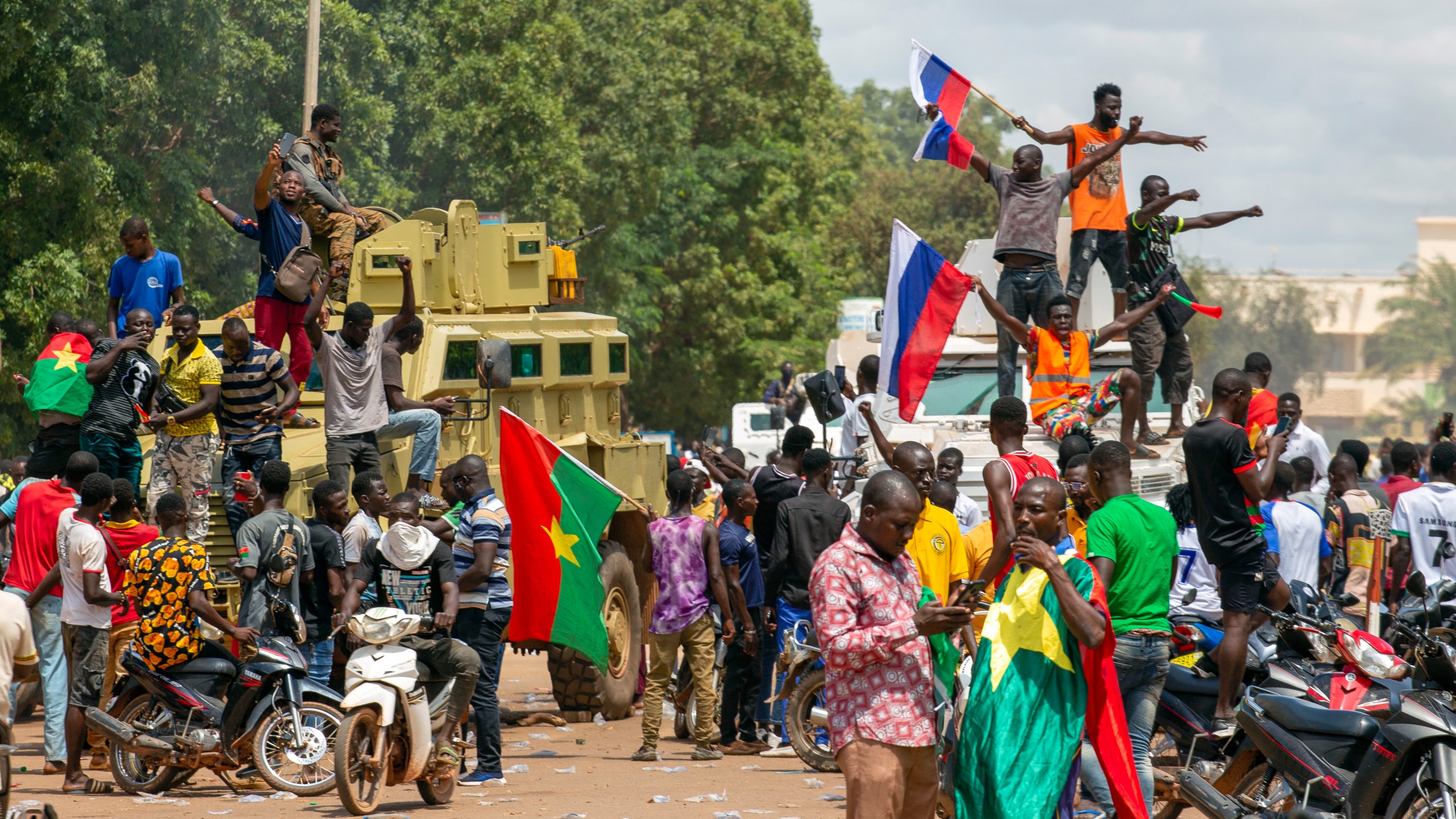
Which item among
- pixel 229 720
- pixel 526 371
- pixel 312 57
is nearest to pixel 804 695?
pixel 229 720

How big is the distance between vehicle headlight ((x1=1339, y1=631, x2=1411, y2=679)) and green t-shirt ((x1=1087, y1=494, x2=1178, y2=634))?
99 cm

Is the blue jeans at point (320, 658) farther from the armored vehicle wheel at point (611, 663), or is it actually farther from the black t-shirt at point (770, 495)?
the black t-shirt at point (770, 495)

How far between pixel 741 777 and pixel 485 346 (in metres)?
3.37

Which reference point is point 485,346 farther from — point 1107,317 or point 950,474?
point 1107,317

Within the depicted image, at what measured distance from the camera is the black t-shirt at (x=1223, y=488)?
887 cm

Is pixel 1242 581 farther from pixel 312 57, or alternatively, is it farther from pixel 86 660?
pixel 312 57

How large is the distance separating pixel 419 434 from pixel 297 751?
283cm

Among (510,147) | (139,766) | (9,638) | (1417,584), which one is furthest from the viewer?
(510,147)

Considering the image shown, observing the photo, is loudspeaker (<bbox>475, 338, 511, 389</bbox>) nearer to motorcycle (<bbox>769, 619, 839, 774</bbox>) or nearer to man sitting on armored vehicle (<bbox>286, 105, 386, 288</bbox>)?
man sitting on armored vehicle (<bbox>286, 105, 386, 288</bbox>)

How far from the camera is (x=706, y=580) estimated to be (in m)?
10.9

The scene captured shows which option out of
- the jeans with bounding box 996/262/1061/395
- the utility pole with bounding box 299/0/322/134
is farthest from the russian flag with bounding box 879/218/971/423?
the utility pole with bounding box 299/0/322/134

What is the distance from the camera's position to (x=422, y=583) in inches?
374

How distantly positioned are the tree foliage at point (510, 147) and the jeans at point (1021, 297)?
1712 mm

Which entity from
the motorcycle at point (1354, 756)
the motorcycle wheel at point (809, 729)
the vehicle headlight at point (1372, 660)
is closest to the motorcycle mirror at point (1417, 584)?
the motorcycle at point (1354, 756)
